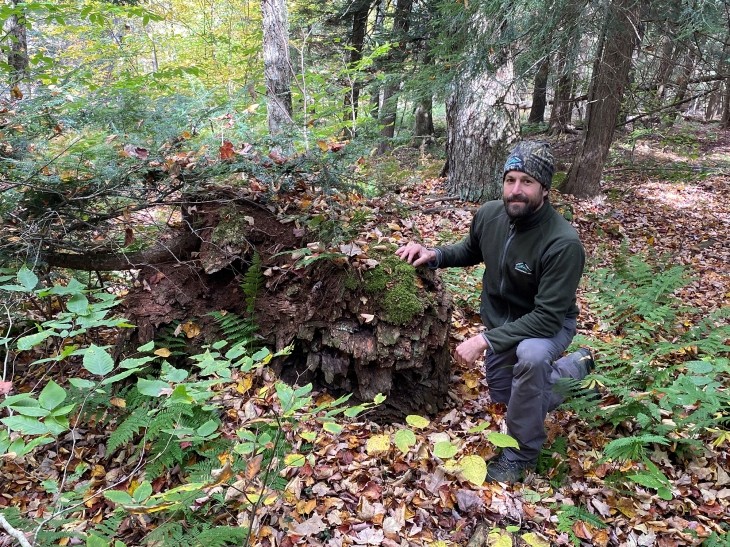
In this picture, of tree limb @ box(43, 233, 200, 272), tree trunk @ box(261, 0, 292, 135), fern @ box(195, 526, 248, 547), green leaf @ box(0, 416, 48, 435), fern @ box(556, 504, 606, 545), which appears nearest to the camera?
green leaf @ box(0, 416, 48, 435)

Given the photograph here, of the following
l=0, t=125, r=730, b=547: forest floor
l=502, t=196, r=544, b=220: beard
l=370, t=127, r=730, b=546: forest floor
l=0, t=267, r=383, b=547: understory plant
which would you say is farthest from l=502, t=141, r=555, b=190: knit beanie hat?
l=0, t=267, r=383, b=547: understory plant

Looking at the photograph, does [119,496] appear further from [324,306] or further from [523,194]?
[523,194]

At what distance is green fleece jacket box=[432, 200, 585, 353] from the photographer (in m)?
2.90

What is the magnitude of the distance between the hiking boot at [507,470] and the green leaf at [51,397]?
101 inches

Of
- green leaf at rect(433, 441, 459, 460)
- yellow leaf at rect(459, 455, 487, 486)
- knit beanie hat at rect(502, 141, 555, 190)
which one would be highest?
knit beanie hat at rect(502, 141, 555, 190)

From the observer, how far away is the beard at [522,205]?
304 cm

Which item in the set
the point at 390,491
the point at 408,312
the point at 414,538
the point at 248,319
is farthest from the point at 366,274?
the point at 414,538

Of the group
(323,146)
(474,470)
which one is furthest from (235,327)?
(474,470)

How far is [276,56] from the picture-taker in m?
7.18

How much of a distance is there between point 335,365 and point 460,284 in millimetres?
2520

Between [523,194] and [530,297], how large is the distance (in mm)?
778

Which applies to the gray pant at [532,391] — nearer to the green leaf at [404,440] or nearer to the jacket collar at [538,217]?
the jacket collar at [538,217]

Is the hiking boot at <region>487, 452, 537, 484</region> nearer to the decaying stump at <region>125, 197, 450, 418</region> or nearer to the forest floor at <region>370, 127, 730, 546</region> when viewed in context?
the forest floor at <region>370, 127, 730, 546</region>

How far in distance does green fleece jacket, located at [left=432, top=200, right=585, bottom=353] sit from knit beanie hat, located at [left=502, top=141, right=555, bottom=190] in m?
0.23
